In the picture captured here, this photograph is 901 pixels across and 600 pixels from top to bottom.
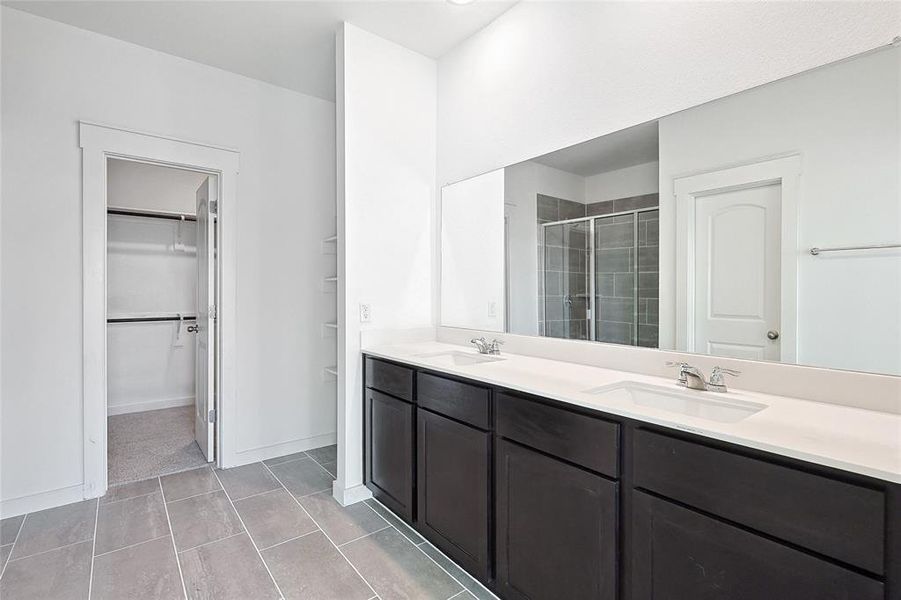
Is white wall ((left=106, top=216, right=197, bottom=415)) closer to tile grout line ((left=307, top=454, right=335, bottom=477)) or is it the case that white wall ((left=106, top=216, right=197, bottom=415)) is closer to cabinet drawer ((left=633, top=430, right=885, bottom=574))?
tile grout line ((left=307, top=454, right=335, bottom=477))

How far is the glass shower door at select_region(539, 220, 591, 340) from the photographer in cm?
207

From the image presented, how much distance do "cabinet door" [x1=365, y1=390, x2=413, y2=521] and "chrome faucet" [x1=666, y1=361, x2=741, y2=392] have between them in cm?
120

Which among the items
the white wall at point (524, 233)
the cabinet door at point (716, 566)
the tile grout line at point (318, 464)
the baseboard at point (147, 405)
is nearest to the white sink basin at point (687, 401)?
the cabinet door at point (716, 566)

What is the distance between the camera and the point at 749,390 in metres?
1.50

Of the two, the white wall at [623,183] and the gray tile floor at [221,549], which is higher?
the white wall at [623,183]

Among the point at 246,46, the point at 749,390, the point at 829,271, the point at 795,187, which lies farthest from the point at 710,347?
the point at 246,46

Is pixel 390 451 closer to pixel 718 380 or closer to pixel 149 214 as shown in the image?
pixel 718 380

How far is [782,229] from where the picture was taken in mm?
1428

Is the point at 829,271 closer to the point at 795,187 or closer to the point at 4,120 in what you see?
the point at 795,187

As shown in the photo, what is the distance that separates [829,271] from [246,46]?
10.4 ft

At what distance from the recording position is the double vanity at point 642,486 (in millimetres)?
897

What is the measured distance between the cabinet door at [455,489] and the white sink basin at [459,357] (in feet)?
1.05

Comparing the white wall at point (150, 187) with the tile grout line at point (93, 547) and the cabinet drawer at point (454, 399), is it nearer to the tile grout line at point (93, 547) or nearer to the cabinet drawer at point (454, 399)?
the tile grout line at point (93, 547)

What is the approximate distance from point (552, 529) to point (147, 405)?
4.50 m
